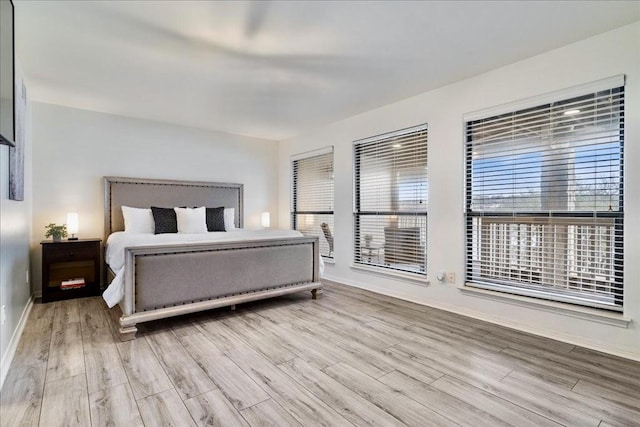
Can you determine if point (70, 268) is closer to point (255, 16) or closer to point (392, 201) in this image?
point (255, 16)

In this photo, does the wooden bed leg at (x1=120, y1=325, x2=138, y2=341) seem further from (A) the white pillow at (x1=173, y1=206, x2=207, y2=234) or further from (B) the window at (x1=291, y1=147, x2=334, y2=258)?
(B) the window at (x1=291, y1=147, x2=334, y2=258)

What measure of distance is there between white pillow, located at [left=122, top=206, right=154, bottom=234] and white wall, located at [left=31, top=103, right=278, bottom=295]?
0.42 metres

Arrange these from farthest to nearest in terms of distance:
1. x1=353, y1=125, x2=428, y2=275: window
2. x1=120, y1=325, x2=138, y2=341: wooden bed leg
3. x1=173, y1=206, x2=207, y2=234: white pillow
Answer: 1. x1=173, y1=206, x2=207, y2=234: white pillow
2. x1=353, y1=125, x2=428, y2=275: window
3. x1=120, y1=325, x2=138, y2=341: wooden bed leg

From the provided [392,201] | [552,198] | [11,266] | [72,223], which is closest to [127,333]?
[11,266]

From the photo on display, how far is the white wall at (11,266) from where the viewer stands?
2118 mm

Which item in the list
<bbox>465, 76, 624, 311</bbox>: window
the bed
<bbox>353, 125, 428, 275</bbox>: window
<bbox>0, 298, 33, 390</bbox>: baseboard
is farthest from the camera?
<bbox>353, 125, 428, 275</bbox>: window

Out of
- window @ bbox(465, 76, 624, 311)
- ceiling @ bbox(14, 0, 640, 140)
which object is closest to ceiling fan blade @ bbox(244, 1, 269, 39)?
ceiling @ bbox(14, 0, 640, 140)

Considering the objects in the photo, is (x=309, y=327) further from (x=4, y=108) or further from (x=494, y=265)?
(x=4, y=108)

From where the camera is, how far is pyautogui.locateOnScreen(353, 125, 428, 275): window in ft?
12.5

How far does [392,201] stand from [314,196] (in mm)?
1661

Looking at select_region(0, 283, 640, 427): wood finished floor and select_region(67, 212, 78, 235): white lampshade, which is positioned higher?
select_region(67, 212, 78, 235): white lampshade

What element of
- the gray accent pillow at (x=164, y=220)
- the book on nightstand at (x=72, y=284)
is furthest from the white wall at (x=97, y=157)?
the gray accent pillow at (x=164, y=220)

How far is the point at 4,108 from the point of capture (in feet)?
5.20

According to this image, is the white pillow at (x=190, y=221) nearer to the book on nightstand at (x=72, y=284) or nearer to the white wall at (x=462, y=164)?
the book on nightstand at (x=72, y=284)
